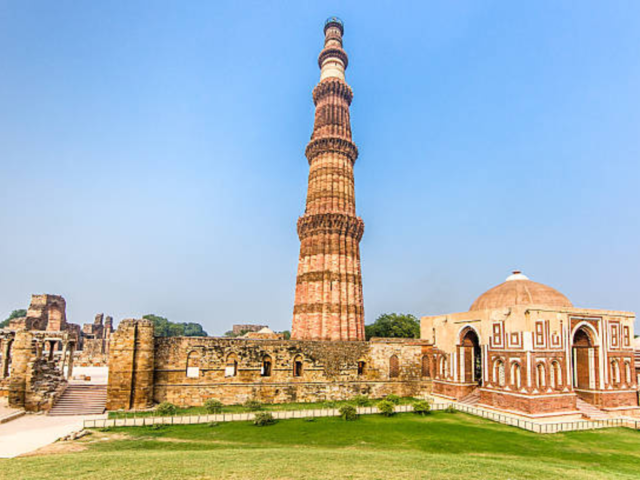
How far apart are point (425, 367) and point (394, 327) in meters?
15.5

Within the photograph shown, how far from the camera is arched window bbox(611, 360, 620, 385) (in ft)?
73.6

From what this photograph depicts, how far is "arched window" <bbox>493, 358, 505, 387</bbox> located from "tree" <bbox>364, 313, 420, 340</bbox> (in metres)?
19.3

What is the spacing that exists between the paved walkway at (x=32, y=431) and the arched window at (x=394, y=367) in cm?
1592

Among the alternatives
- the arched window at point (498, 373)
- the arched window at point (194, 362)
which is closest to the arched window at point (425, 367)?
the arched window at point (498, 373)

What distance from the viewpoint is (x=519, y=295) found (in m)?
24.3

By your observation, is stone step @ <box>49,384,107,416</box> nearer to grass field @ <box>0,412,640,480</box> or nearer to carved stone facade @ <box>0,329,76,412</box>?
carved stone facade @ <box>0,329,76,412</box>

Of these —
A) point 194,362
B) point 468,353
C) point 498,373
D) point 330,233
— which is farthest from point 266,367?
point 498,373

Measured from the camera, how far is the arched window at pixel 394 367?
26.2 metres

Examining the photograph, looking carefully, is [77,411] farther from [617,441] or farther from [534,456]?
[617,441]

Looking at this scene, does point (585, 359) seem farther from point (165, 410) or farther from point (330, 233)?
point (165, 410)

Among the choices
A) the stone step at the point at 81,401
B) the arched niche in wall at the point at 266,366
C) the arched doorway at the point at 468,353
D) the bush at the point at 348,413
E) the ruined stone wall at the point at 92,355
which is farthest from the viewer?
the ruined stone wall at the point at 92,355

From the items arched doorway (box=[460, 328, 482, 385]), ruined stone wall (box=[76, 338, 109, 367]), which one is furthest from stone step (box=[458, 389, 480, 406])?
ruined stone wall (box=[76, 338, 109, 367])

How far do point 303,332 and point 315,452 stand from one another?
55.3 feet

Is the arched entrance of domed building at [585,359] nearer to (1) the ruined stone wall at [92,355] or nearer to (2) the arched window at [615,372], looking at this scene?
(2) the arched window at [615,372]
